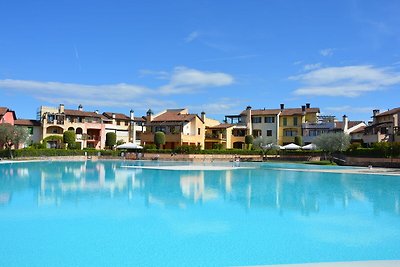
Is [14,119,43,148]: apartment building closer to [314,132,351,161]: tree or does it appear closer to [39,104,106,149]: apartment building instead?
[39,104,106,149]: apartment building

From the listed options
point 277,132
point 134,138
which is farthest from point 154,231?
point 134,138

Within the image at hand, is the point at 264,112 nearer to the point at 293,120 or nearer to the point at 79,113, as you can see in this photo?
the point at 293,120

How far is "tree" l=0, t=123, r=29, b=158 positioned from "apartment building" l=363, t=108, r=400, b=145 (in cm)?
4670

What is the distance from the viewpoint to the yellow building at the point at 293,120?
6875cm

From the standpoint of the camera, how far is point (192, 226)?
44.9 feet

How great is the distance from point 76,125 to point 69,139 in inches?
265

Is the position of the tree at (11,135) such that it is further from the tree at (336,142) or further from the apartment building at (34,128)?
the tree at (336,142)

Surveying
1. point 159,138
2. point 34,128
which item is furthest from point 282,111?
point 34,128

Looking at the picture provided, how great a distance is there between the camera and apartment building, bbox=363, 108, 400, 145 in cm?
5343

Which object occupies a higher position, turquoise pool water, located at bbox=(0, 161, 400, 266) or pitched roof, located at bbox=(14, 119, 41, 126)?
pitched roof, located at bbox=(14, 119, 41, 126)

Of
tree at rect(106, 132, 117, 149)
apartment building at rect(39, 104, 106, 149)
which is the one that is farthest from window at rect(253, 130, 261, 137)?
apartment building at rect(39, 104, 106, 149)

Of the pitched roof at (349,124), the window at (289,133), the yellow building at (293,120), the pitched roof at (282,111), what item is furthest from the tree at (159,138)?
the pitched roof at (349,124)

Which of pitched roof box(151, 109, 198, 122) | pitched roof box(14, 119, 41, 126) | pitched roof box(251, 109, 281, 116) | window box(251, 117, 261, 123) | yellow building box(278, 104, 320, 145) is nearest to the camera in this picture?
pitched roof box(151, 109, 198, 122)

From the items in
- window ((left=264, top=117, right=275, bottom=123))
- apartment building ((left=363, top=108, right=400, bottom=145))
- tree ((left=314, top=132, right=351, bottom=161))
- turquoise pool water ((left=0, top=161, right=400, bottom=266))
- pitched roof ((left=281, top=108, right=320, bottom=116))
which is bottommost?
turquoise pool water ((left=0, top=161, right=400, bottom=266))
